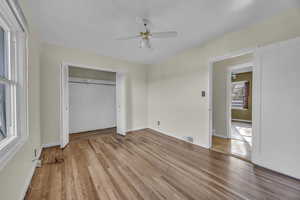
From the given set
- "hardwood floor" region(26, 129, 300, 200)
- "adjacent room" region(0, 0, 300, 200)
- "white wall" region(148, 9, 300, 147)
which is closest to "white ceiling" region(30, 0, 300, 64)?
"adjacent room" region(0, 0, 300, 200)

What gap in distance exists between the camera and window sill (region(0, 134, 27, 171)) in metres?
0.99

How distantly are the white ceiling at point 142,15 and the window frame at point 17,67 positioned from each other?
0.60m

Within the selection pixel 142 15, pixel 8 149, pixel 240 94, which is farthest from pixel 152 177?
pixel 240 94

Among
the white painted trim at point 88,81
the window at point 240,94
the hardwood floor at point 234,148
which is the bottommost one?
the hardwood floor at point 234,148

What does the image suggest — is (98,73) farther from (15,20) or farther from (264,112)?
(264,112)

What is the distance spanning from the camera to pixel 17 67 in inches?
57.5

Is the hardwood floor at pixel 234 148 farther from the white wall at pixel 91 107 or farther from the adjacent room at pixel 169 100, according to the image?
Answer: the white wall at pixel 91 107

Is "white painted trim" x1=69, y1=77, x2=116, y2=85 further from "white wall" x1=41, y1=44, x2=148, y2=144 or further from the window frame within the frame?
the window frame

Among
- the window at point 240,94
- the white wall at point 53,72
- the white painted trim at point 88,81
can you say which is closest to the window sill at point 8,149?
the white wall at point 53,72

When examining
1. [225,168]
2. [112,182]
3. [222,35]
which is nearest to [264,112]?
[225,168]

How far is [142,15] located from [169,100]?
248 centimetres

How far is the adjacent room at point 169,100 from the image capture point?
1.47 metres

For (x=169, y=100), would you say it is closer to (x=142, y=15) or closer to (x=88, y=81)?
(x=142, y=15)

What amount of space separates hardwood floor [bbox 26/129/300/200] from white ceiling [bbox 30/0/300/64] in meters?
2.49
